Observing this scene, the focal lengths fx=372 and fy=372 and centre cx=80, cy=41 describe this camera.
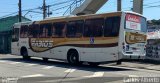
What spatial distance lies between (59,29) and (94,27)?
3.38 meters

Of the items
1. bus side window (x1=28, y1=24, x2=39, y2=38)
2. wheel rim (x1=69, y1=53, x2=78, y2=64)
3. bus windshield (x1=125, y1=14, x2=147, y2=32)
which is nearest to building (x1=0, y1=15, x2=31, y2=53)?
bus side window (x1=28, y1=24, x2=39, y2=38)

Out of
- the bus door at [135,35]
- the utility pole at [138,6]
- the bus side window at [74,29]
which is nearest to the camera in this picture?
the bus door at [135,35]

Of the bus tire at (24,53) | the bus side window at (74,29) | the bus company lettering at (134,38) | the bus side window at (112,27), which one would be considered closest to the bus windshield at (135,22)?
the bus company lettering at (134,38)

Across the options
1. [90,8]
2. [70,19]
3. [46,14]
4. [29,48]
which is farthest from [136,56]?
[46,14]

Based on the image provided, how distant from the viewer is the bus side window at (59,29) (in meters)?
23.1

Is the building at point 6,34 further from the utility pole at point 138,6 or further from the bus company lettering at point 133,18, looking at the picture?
the bus company lettering at point 133,18

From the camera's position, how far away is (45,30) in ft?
81.8

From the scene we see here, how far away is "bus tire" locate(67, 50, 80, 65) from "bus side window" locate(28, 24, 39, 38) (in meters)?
3.95

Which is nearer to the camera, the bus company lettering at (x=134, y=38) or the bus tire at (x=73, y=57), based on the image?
the bus company lettering at (x=134, y=38)

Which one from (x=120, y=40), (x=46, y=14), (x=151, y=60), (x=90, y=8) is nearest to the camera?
(x=120, y=40)

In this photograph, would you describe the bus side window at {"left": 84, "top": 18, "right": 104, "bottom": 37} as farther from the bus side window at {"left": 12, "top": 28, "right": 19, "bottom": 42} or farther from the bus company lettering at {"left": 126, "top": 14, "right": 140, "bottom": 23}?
the bus side window at {"left": 12, "top": 28, "right": 19, "bottom": 42}

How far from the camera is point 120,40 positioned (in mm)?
19391

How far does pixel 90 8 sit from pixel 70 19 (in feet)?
31.9

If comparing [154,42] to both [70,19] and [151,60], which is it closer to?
[151,60]
